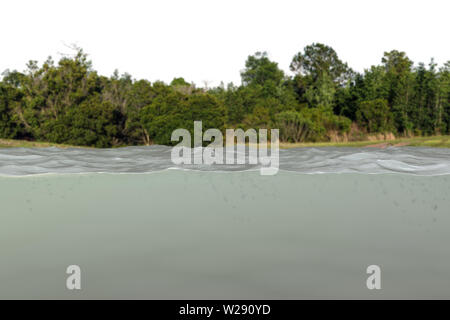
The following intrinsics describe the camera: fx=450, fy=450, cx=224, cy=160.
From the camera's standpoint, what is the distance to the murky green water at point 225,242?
2617mm

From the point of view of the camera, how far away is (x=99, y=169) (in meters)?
8.61

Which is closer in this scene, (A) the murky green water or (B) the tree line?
(A) the murky green water

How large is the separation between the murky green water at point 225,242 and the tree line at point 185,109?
1121 cm

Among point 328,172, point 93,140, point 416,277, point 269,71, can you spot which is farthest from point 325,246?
point 269,71

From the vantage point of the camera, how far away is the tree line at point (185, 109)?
56.3ft

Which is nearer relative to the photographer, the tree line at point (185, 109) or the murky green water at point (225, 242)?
the murky green water at point (225, 242)

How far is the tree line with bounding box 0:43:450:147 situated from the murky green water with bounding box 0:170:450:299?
36.8 ft

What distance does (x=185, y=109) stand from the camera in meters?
16.4

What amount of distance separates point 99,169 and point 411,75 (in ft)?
53.9

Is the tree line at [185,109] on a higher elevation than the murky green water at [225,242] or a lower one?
higher

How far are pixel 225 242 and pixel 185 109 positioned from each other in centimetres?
1320

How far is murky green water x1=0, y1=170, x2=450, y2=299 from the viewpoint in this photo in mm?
2617
